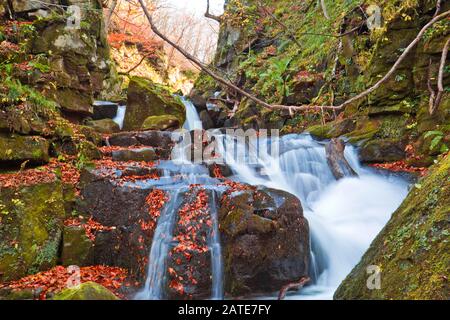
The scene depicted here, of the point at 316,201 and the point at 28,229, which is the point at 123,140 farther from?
the point at 316,201

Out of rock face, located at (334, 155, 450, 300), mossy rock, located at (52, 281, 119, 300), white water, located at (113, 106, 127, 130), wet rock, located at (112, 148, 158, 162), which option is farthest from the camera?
white water, located at (113, 106, 127, 130)

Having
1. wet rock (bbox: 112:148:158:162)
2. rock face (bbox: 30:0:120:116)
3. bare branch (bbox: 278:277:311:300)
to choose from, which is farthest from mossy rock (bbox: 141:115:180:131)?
bare branch (bbox: 278:277:311:300)

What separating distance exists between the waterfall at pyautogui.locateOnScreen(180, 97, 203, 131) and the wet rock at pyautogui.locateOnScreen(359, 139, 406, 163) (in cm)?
885

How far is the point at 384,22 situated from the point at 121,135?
8.59 metres

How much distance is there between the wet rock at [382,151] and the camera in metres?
8.45

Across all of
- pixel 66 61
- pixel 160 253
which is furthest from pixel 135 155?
pixel 66 61

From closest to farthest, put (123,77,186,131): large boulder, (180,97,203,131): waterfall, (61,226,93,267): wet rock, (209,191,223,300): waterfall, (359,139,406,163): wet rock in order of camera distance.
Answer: (209,191,223,300): waterfall
(61,226,93,267): wet rock
(359,139,406,163): wet rock
(123,77,186,131): large boulder
(180,97,203,131): waterfall

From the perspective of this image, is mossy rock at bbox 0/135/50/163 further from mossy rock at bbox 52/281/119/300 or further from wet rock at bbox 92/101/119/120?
wet rock at bbox 92/101/119/120

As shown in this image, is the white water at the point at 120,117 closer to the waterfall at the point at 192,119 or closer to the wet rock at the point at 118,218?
the waterfall at the point at 192,119

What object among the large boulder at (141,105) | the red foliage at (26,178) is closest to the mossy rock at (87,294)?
the red foliage at (26,178)

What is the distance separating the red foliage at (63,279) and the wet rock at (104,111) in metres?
9.01

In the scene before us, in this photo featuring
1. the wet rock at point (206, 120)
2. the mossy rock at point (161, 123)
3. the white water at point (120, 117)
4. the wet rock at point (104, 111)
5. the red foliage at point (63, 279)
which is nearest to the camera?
the red foliage at point (63, 279)

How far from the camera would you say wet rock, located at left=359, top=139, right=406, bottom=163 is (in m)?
8.45

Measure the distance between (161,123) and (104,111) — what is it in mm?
3451
